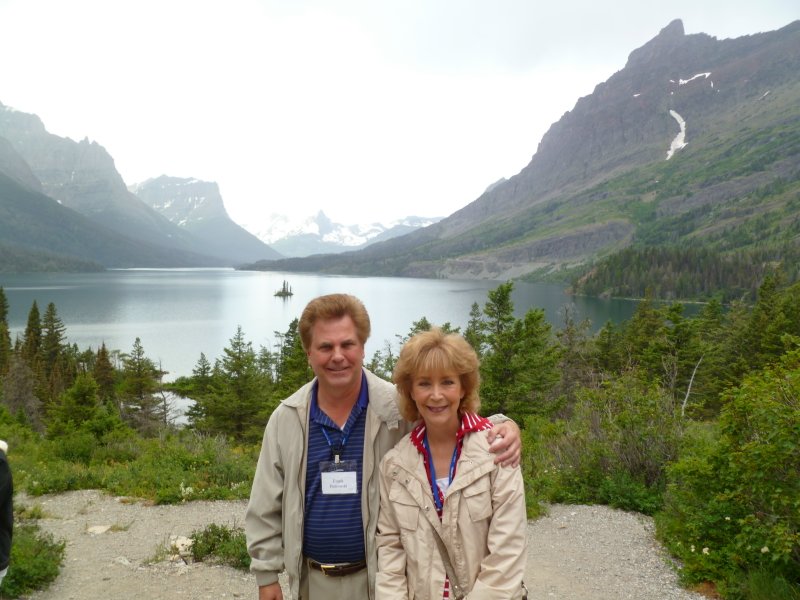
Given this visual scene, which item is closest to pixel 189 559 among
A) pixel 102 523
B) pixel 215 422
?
pixel 102 523

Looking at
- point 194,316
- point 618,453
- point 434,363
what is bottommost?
point 194,316

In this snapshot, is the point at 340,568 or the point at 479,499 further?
the point at 340,568

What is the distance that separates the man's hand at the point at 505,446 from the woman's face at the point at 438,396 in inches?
8.3

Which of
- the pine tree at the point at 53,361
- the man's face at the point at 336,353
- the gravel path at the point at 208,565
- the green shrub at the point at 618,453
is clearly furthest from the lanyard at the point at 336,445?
the pine tree at the point at 53,361

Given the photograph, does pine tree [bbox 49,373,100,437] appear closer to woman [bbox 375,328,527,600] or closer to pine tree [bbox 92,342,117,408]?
pine tree [bbox 92,342,117,408]

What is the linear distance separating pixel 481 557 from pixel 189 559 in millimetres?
4849

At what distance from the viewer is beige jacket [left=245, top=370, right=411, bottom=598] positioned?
103 inches

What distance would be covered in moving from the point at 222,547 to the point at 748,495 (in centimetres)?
547

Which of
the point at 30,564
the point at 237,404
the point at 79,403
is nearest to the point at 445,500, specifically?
the point at 30,564

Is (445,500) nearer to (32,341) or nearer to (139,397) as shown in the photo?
(139,397)

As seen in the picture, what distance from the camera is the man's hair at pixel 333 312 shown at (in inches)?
104

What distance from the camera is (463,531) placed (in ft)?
7.73

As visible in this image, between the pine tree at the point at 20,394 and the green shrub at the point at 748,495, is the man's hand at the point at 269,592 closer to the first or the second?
the green shrub at the point at 748,495

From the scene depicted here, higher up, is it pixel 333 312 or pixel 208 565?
pixel 333 312
